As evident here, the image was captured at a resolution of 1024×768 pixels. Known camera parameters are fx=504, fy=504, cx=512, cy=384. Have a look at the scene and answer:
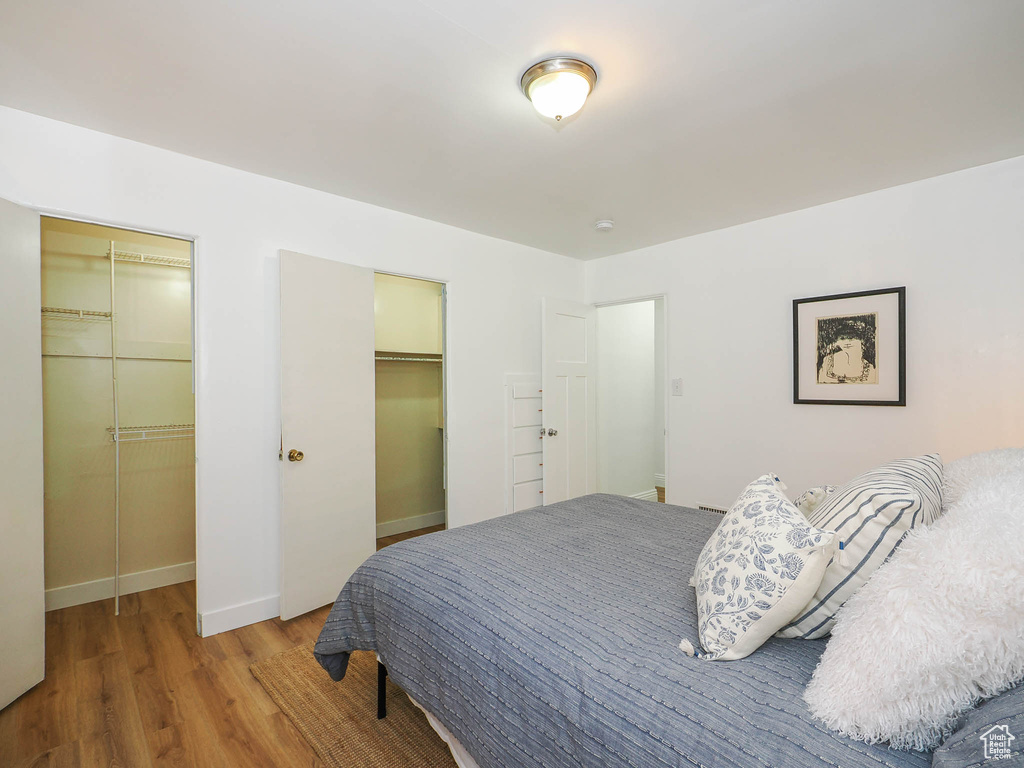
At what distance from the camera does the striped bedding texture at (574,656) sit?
3.13 ft

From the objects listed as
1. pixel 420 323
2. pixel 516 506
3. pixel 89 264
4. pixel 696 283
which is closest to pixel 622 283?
pixel 696 283

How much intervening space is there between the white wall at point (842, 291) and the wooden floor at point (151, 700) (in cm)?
308

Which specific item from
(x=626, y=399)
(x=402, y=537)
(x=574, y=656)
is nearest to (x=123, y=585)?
(x=402, y=537)

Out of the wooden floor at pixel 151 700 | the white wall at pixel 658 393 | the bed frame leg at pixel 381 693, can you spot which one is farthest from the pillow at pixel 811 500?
the white wall at pixel 658 393

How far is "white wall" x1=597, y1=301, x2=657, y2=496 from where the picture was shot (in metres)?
5.20

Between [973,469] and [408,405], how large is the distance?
3849 millimetres

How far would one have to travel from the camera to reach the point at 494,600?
146 centimetres

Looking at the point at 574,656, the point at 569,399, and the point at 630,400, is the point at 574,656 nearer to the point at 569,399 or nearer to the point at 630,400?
the point at 569,399

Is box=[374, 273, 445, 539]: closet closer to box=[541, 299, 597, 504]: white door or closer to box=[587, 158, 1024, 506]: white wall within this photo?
box=[541, 299, 597, 504]: white door

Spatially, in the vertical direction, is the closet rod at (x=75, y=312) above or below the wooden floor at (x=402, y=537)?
above

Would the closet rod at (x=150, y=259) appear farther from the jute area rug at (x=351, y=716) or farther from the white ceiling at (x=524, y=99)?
the jute area rug at (x=351, y=716)

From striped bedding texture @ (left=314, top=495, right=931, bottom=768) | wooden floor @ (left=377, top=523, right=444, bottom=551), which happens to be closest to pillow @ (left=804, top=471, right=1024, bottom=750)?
striped bedding texture @ (left=314, top=495, right=931, bottom=768)

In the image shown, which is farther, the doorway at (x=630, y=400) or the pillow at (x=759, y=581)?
the doorway at (x=630, y=400)

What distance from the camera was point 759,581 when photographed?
1.14 meters
